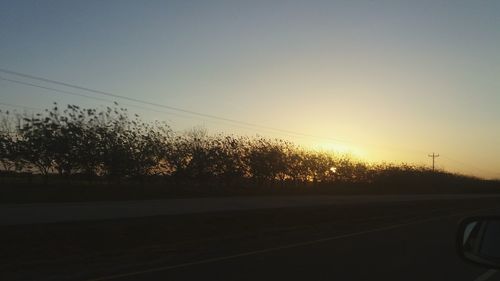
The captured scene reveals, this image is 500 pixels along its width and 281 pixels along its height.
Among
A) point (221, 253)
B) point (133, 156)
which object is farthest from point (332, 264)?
point (133, 156)

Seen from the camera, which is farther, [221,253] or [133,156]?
[133,156]

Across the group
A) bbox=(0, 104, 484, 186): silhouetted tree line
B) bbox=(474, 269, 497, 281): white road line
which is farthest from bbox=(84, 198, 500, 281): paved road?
bbox=(0, 104, 484, 186): silhouetted tree line

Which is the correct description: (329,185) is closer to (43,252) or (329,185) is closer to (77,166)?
(77,166)

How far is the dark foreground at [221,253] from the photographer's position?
1238 centimetres

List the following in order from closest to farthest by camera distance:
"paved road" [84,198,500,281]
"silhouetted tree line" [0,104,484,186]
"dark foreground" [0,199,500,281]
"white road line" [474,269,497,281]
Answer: "paved road" [84,198,500,281], "white road line" [474,269,497,281], "dark foreground" [0,199,500,281], "silhouetted tree line" [0,104,484,186]

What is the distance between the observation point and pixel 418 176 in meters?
144

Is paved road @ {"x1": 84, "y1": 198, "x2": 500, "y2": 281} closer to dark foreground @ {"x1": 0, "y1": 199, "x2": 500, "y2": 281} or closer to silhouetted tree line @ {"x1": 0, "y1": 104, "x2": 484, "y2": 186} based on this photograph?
dark foreground @ {"x1": 0, "y1": 199, "x2": 500, "y2": 281}

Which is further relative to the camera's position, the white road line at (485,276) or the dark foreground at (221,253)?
the dark foreground at (221,253)

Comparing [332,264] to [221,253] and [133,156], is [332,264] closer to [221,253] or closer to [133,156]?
[221,253]

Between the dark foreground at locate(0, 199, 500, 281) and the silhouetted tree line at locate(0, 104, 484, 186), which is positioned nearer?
the dark foreground at locate(0, 199, 500, 281)

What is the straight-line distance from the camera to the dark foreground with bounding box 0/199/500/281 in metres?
12.4

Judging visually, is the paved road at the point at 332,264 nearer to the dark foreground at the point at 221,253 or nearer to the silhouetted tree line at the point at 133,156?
the dark foreground at the point at 221,253

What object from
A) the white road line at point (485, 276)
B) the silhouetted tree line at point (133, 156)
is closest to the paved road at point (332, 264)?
the white road line at point (485, 276)

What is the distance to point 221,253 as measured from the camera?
52.7ft
